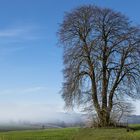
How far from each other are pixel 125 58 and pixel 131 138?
81.9 ft

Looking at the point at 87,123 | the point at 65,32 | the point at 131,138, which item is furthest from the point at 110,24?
the point at 131,138

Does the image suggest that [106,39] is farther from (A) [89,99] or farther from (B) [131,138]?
(B) [131,138]

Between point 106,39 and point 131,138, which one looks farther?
point 106,39

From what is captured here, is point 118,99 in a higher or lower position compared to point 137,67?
lower

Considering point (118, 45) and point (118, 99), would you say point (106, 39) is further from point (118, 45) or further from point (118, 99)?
point (118, 99)

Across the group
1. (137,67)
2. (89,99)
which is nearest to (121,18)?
(137,67)

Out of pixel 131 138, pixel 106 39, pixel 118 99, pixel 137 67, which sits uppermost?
pixel 106 39

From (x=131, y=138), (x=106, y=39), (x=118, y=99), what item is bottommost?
(x=131, y=138)

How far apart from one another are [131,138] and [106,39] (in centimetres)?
2604

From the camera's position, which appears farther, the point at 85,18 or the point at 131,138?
the point at 85,18

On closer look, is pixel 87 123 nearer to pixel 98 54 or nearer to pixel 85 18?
pixel 98 54

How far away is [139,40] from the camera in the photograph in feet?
183

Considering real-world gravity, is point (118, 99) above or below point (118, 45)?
below

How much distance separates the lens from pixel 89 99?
56.9m
